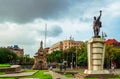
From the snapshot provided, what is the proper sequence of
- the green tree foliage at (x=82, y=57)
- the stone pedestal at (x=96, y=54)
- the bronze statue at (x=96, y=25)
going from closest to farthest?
the stone pedestal at (x=96, y=54) < the bronze statue at (x=96, y=25) < the green tree foliage at (x=82, y=57)

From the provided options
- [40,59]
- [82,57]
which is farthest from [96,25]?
[82,57]

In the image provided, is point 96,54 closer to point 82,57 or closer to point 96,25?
point 96,25

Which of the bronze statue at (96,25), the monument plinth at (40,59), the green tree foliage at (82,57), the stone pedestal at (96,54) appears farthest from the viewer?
the green tree foliage at (82,57)

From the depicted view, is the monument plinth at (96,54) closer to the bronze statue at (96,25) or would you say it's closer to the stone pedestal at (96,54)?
the stone pedestal at (96,54)

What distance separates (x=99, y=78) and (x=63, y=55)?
106820 millimetres

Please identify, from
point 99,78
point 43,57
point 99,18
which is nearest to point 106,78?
point 99,78

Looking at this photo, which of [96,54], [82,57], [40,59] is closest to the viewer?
[96,54]

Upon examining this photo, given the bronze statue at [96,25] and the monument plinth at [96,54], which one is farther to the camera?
the bronze statue at [96,25]

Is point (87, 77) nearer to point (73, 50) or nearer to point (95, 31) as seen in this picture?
point (95, 31)

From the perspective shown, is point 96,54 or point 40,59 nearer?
point 96,54

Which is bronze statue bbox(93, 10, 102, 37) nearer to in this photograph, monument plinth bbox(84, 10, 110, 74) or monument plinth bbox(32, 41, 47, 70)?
monument plinth bbox(84, 10, 110, 74)

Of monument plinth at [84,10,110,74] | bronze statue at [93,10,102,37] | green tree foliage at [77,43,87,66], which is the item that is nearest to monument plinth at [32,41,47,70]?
green tree foliage at [77,43,87,66]

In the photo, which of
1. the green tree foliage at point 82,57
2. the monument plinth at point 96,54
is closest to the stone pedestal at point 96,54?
the monument plinth at point 96,54

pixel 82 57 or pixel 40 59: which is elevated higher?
pixel 82 57
